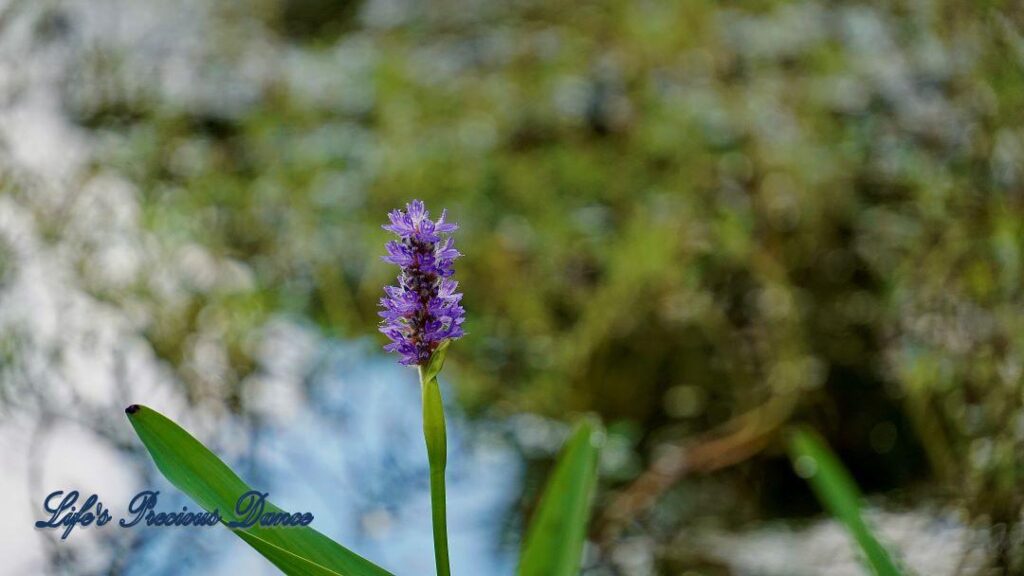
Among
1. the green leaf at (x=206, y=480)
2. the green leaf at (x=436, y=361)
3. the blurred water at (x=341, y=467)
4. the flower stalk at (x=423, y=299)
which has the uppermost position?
the blurred water at (x=341, y=467)

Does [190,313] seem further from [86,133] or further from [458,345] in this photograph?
[458,345]

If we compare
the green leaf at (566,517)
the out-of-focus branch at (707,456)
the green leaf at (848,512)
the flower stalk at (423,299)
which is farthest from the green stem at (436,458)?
the out-of-focus branch at (707,456)

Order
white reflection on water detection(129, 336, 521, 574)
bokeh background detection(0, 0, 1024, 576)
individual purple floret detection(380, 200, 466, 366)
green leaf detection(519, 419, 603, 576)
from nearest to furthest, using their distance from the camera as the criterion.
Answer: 1. individual purple floret detection(380, 200, 466, 366)
2. green leaf detection(519, 419, 603, 576)
3. bokeh background detection(0, 0, 1024, 576)
4. white reflection on water detection(129, 336, 521, 574)

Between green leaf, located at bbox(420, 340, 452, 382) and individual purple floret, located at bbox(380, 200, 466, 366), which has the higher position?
individual purple floret, located at bbox(380, 200, 466, 366)

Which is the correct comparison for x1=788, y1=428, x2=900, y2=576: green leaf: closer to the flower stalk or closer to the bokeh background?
→ the flower stalk

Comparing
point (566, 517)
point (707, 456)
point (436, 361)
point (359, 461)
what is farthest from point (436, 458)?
point (707, 456)

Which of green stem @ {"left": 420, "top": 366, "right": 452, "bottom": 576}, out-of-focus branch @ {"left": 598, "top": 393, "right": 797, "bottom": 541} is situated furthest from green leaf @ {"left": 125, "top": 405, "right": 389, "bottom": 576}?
out-of-focus branch @ {"left": 598, "top": 393, "right": 797, "bottom": 541}

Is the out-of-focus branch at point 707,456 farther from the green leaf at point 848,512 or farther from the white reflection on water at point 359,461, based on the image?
the green leaf at point 848,512
